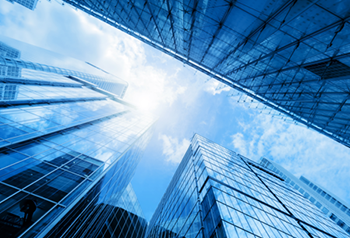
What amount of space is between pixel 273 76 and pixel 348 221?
→ 47970 millimetres

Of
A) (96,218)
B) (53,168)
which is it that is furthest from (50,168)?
(96,218)

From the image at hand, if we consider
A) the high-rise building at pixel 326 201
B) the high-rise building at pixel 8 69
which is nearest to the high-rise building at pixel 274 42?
the high-rise building at pixel 8 69

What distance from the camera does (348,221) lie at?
37.6 meters

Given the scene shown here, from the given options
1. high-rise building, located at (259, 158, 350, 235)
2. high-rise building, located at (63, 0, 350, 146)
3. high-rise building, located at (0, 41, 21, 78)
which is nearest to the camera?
high-rise building, located at (63, 0, 350, 146)

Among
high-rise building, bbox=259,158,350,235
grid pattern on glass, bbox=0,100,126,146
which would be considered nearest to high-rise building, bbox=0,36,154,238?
grid pattern on glass, bbox=0,100,126,146

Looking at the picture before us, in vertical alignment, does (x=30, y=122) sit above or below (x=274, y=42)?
below

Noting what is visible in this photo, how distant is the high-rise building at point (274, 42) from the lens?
9.12m

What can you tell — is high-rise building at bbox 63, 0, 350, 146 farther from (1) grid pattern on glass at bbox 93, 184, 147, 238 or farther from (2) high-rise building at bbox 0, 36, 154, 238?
(1) grid pattern on glass at bbox 93, 184, 147, 238

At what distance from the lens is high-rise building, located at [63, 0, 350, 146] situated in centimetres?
912

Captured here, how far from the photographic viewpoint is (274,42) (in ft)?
38.7

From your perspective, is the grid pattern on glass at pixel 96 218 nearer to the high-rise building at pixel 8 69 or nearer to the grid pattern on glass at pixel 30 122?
the grid pattern on glass at pixel 30 122

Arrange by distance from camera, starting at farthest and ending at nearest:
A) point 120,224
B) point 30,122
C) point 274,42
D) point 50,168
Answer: point 120,224
point 274,42
point 30,122
point 50,168

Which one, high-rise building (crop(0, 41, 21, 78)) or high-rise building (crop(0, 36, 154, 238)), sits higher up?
high-rise building (crop(0, 41, 21, 78))

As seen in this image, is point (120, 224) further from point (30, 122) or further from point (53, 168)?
point (30, 122)
